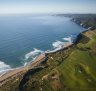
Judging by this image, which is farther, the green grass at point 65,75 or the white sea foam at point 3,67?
the white sea foam at point 3,67

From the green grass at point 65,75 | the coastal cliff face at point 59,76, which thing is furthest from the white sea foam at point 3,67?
the green grass at point 65,75

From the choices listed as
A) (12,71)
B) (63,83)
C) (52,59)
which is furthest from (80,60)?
(12,71)

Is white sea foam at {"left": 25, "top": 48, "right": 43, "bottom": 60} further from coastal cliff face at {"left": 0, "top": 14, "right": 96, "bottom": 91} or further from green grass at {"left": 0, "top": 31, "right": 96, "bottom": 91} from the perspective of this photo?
coastal cliff face at {"left": 0, "top": 14, "right": 96, "bottom": 91}

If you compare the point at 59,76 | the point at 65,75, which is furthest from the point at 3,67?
the point at 65,75

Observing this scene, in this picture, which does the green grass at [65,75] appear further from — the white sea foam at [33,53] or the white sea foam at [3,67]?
the white sea foam at [3,67]

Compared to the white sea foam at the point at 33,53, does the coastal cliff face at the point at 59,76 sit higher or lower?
higher

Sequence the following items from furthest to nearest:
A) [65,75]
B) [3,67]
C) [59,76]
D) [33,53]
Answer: [33,53]
[3,67]
[65,75]
[59,76]

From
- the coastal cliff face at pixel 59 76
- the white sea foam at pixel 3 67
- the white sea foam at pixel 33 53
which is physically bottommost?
the white sea foam at pixel 33 53

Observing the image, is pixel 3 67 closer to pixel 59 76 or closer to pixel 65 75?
pixel 59 76
